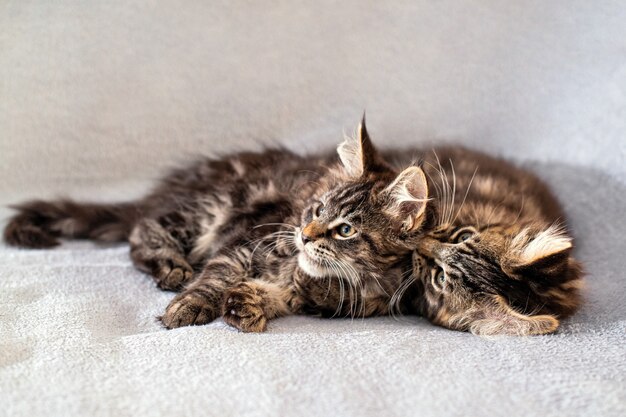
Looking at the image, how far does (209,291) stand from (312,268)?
1.10 feet

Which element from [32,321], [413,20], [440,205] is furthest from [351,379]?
[413,20]

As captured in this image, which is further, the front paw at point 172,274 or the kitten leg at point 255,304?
the front paw at point 172,274

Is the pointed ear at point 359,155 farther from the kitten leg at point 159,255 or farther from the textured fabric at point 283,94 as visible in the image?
the kitten leg at point 159,255

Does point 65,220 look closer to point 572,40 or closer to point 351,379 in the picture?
point 351,379

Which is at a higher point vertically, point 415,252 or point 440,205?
point 440,205

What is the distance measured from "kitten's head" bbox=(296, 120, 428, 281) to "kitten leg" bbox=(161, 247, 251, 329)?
0.84 feet

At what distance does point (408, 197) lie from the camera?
184 centimetres

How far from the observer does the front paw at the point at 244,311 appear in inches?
71.4

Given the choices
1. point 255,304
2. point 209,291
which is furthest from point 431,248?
point 209,291

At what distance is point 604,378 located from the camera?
1522 millimetres

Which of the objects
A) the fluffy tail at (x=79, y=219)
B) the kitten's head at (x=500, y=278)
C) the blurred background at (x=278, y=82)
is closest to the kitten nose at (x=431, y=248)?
→ the kitten's head at (x=500, y=278)

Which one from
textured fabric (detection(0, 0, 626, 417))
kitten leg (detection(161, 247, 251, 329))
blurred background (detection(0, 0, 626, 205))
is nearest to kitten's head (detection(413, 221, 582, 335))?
textured fabric (detection(0, 0, 626, 417))

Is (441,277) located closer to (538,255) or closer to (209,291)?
(538,255)

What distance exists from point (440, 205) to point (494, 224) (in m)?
0.17
